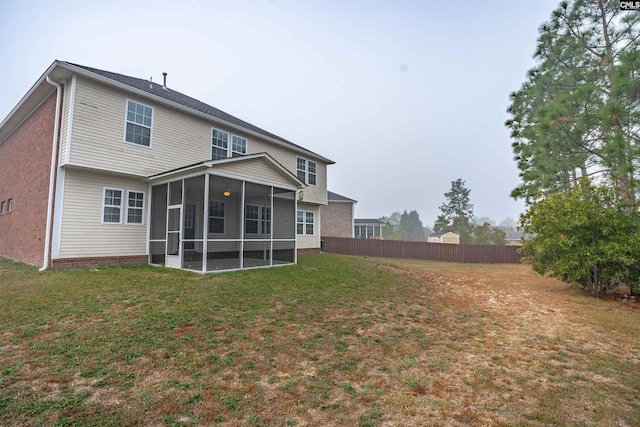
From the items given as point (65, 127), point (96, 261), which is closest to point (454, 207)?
point (96, 261)

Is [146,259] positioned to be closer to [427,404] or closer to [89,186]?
[89,186]

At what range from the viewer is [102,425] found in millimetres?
2361

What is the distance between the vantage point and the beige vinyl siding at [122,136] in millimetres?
8859

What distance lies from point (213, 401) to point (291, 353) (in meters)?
1.33

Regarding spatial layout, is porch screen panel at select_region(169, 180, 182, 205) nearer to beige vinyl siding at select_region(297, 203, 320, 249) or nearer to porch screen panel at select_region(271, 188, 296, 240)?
porch screen panel at select_region(271, 188, 296, 240)

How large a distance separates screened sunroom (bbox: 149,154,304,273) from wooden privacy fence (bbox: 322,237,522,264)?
8.87m

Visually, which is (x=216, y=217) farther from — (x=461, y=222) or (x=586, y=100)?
(x=461, y=222)

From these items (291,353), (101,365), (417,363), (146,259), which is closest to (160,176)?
(146,259)

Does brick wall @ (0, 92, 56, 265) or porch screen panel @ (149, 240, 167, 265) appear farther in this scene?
porch screen panel @ (149, 240, 167, 265)

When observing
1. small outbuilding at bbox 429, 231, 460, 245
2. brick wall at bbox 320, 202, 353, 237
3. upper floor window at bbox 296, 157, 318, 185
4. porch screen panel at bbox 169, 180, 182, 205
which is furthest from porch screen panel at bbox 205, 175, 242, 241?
small outbuilding at bbox 429, 231, 460, 245

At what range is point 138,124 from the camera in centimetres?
1014

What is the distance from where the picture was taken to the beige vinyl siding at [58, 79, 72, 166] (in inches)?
340

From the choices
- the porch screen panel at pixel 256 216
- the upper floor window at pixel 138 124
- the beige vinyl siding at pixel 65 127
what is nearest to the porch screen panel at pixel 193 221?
the porch screen panel at pixel 256 216

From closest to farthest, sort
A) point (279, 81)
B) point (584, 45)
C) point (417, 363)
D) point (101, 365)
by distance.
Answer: point (101, 365), point (417, 363), point (584, 45), point (279, 81)
